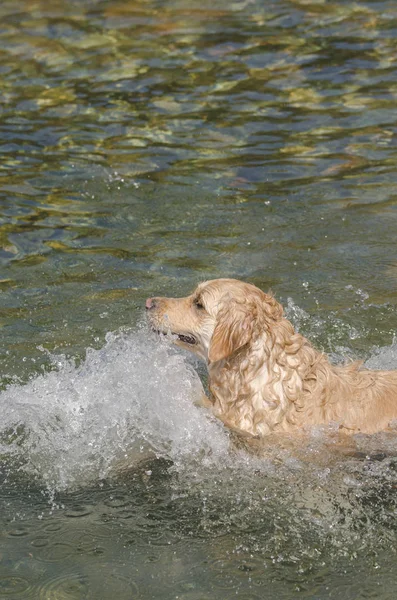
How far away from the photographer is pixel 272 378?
256 inches

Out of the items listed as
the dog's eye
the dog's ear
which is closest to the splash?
the dog's eye

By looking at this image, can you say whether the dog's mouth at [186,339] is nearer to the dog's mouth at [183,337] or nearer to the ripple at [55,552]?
the dog's mouth at [183,337]

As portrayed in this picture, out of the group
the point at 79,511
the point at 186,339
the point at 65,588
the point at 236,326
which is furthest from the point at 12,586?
the point at 186,339

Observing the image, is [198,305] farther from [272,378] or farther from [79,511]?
[79,511]

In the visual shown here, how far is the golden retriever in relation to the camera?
6359 mm

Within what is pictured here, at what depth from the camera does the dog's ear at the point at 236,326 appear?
6332 mm

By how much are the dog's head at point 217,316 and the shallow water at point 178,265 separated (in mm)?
244

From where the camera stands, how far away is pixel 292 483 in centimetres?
627

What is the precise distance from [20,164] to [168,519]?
655 cm

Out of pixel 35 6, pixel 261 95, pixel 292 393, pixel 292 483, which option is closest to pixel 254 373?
pixel 292 393

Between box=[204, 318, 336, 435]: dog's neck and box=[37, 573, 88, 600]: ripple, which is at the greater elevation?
box=[204, 318, 336, 435]: dog's neck

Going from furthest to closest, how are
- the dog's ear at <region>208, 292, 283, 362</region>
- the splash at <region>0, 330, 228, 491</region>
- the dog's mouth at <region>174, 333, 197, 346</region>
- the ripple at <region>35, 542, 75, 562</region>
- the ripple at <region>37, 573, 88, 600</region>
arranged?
the dog's mouth at <region>174, 333, 197, 346</region>, the splash at <region>0, 330, 228, 491</region>, the dog's ear at <region>208, 292, 283, 362</region>, the ripple at <region>35, 542, 75, 562</region>, the ripple at <region>37, 573, 88, 600</region>

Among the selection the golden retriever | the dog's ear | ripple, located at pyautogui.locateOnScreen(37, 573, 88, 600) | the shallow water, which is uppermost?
the dog's ear

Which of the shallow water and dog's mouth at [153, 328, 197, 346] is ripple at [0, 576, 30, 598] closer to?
the shallow water
